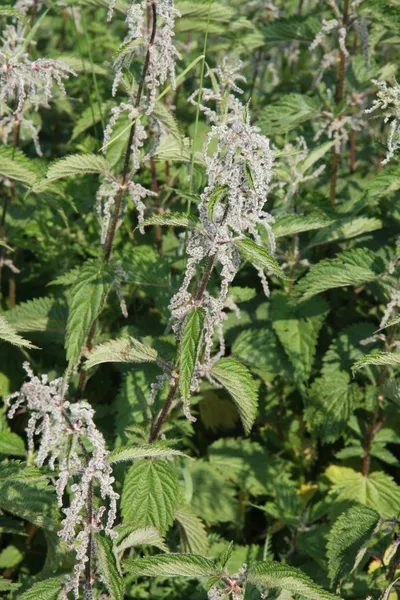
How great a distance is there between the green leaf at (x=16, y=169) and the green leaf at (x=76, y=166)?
289 mm

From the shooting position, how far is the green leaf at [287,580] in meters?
2.40

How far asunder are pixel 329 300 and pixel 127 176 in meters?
1.68

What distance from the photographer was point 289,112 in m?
4.12

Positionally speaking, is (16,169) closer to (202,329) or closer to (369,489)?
(202,329)

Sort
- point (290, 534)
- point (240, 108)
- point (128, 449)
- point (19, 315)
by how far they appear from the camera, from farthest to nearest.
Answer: point (290, 534) → point (19, 315) → point (240, 108) → point (128, 449)

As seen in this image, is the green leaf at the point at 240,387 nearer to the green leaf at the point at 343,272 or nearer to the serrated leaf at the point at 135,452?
the serrated leaf at the point at 135,452

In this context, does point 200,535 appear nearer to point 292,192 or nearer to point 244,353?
point 244,353

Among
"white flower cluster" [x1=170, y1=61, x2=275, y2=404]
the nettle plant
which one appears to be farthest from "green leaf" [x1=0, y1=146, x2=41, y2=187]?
"white flower cluster" [x1=170, y1=61, x2=275, y2=404]

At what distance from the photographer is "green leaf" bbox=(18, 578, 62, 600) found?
2.50 m

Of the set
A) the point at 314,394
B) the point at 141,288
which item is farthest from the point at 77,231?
the point at 314,394

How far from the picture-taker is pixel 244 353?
3.73 meters

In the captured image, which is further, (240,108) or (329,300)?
(329,300)

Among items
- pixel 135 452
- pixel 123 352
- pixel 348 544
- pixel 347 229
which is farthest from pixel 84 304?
pixel 347 229

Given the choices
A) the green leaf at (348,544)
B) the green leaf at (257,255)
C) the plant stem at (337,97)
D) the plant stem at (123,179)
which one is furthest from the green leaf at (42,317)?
the plant stem at (337,97)
